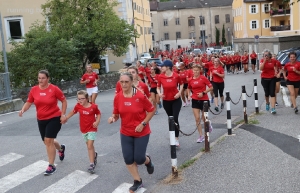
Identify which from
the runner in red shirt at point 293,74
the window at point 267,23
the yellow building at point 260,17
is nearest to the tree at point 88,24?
the runner in red shirt at point 293,74

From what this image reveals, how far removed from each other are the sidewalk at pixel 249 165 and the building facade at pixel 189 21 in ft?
307

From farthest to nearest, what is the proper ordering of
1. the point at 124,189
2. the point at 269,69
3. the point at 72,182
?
the point at 269,69, the point at 72,182, the point at 124,189

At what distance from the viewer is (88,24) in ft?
101

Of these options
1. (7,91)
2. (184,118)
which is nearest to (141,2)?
(7,91)

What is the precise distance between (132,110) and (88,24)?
25.4m

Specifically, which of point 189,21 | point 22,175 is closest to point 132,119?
point 22,175

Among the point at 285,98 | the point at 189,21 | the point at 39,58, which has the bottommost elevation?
the point at 285,98

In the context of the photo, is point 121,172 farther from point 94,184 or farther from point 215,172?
point 215,172

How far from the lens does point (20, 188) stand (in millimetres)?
7312

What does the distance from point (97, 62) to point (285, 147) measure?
87.9 ft

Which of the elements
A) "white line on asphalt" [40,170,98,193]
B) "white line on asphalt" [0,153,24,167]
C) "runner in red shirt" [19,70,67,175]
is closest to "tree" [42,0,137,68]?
"white line on asphalt" [0,153,24,167]

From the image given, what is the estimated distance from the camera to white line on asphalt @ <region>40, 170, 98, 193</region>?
23.3ft

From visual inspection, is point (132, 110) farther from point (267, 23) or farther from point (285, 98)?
point (267, 23)

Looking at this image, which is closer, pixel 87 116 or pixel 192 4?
pixel 87 116
